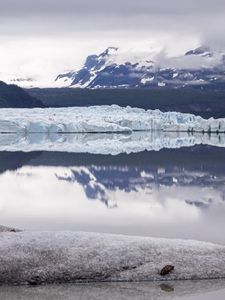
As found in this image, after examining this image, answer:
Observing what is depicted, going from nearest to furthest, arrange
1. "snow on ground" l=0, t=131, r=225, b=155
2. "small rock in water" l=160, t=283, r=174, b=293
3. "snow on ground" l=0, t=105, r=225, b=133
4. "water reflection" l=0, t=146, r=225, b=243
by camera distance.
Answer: "small rock in water" l=160, t=283, r=174, b=293 < "water reflection" l=0, t=146, r=225, b=243 < "snow on ground" l=0, t=131, r=225, b=155 < "snow on ground" l=0, t=105, r=225, b=133

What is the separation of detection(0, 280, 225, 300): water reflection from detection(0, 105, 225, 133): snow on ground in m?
54.8

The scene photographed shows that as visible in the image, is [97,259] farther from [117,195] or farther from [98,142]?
[98,142]

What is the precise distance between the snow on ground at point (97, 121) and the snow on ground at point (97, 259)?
53.6m

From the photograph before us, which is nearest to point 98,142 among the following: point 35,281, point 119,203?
point 119,203

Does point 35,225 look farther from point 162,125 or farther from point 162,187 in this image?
point 162,125

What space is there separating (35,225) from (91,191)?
700 centimetres

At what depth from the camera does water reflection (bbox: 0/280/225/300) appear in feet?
34.1

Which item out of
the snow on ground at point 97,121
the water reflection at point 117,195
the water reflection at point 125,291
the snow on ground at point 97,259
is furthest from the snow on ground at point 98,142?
the water reflection at point 125,291

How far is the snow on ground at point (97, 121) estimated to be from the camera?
6656 cm

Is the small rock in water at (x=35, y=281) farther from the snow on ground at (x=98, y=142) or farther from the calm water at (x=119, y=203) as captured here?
the snow on ground at (x=98, y=142)

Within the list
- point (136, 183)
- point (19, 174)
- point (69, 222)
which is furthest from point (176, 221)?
point (19, 174)

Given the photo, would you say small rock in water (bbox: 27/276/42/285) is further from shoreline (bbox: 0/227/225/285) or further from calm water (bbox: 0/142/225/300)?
calm water (bbox: 0/142/225/300)

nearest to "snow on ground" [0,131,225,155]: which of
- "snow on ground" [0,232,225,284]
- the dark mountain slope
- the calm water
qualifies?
the calm water

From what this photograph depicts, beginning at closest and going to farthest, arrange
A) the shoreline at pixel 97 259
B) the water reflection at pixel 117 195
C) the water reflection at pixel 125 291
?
1. the water reflection at pixel 125 291
2. the shoreline at pixel 97 259
3. the water reflection at pixel 117 195
